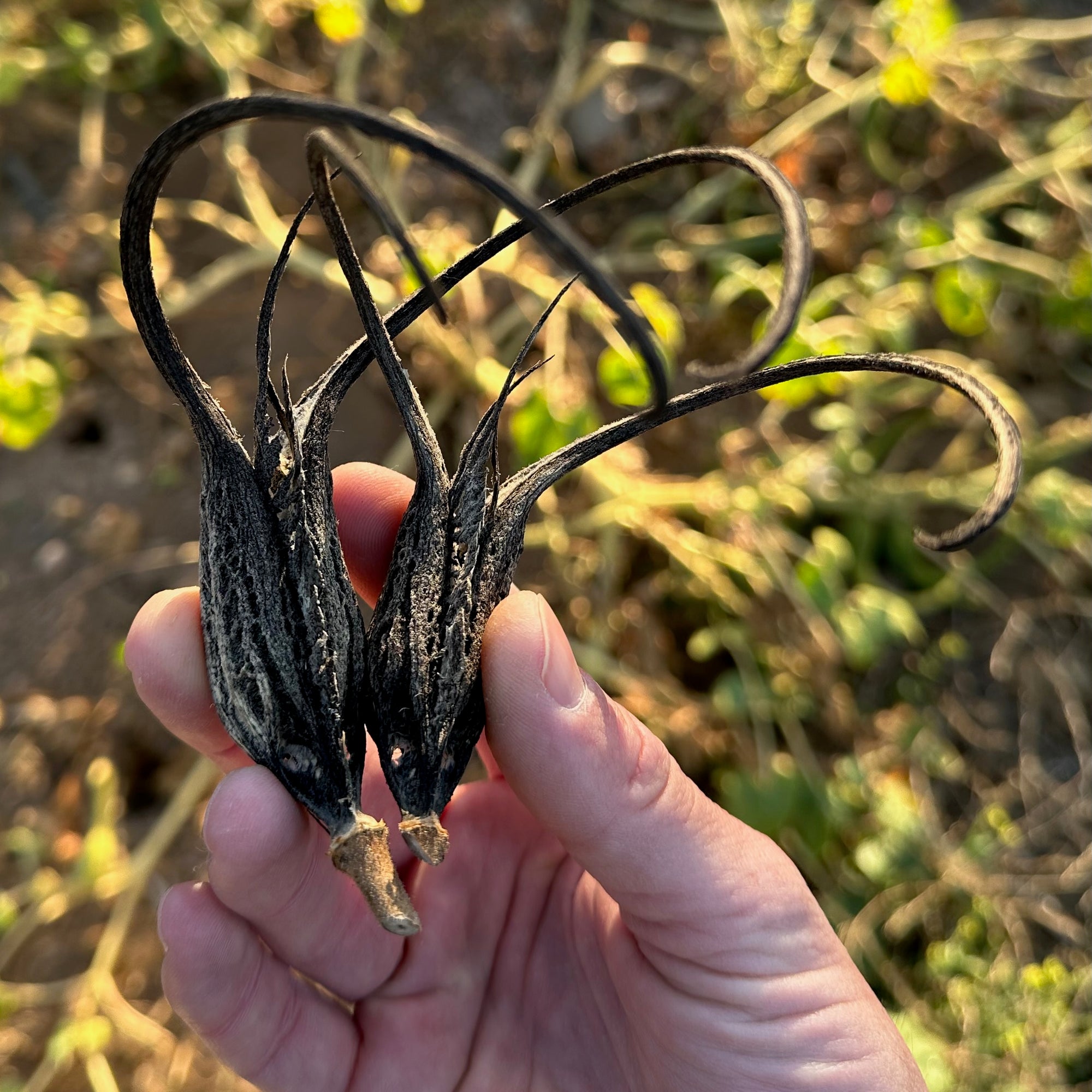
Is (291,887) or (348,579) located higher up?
(348,579)

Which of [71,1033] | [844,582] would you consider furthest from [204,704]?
[844,582]

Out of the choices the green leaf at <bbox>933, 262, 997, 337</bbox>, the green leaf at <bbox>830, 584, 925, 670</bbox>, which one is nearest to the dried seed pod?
the green leaf at <bbox>830, 584, 925, 670</bbox>

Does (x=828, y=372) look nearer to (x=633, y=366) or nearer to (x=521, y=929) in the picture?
(x=633, y=366)

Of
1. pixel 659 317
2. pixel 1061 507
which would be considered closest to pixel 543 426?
pixel 659 317

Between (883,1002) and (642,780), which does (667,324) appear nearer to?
(642,780)

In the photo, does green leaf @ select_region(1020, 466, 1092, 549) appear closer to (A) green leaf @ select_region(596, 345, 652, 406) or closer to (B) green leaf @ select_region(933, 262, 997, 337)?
(B) green leaf @ select_region(933, 262, 997, 337)

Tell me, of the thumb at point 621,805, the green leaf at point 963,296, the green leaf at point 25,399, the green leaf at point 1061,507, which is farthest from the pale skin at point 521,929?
the green leaf at point 963,296

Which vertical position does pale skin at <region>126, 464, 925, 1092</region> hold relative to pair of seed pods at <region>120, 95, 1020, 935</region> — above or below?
below

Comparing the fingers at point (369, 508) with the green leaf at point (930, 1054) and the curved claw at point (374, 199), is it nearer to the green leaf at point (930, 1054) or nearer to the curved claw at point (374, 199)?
the curved claw at point (374, 199)
